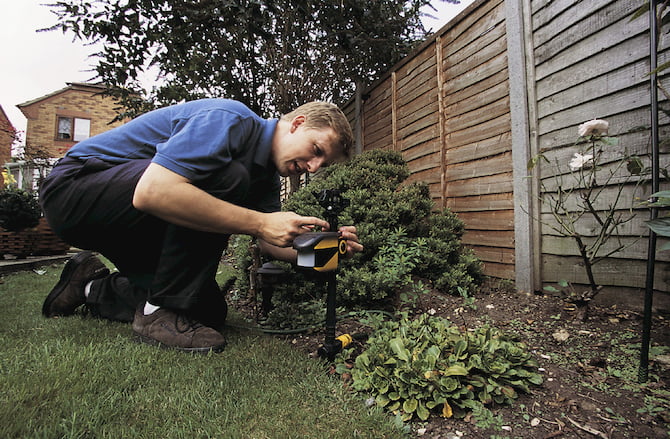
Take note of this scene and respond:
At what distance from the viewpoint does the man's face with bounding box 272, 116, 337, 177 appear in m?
1.56

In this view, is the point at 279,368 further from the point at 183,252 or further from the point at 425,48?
the point at 425,48

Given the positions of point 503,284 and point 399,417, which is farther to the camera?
point 503,284

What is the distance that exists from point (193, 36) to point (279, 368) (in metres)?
4.20

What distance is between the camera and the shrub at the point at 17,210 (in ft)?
14.0

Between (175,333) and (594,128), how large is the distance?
7.46 ft

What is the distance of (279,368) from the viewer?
4.60 ft

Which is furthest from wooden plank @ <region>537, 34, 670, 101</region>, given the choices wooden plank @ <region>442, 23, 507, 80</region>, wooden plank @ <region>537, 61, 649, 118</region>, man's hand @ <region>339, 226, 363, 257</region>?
man's hand @ <region>339, 226, 363, 257</region>

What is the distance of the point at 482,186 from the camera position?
2.99 m

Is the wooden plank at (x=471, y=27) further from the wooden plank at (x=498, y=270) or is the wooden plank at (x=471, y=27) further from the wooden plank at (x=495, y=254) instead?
the wooden plank at (x=498, y=270)

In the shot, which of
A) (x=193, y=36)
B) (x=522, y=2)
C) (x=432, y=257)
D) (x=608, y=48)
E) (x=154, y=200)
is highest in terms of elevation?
A: (x=193, y=36)

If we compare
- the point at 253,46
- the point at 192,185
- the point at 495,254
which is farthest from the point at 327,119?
the point at 253,46

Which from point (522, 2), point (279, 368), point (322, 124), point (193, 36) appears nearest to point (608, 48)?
point (522, 2)

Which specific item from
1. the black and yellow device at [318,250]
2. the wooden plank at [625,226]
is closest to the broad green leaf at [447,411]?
the black and yellow device at [318,250]

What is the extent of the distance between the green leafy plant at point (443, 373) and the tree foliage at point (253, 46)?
322 centimetres
